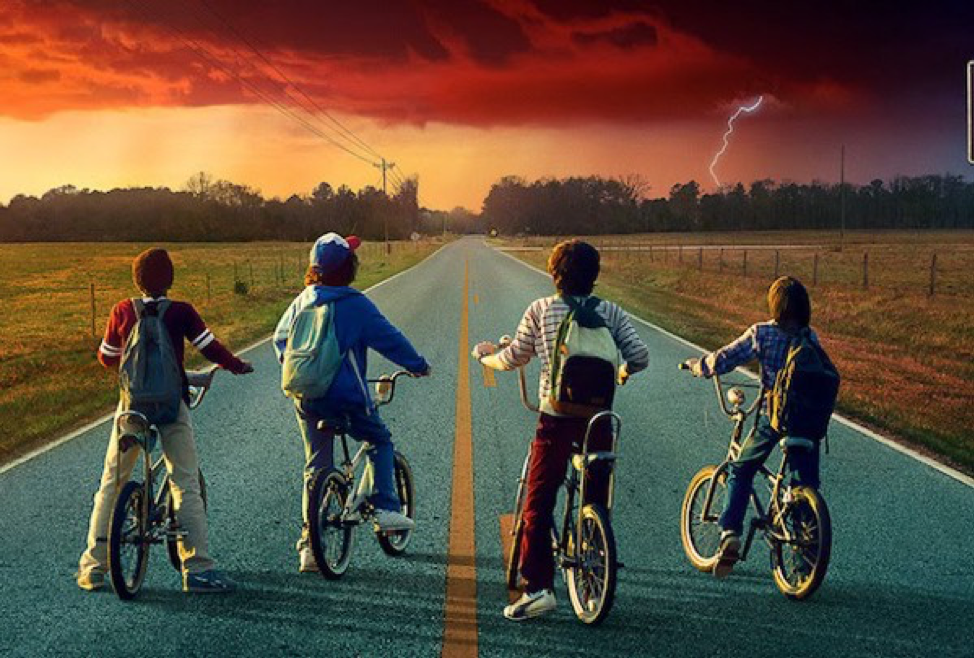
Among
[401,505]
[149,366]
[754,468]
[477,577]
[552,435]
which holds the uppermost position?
[149,366]

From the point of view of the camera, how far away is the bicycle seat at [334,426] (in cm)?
468

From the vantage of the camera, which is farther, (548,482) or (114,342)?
(114,342)

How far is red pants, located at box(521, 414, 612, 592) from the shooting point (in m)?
4.31

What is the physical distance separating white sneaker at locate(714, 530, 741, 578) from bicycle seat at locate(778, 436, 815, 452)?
1.89 ft

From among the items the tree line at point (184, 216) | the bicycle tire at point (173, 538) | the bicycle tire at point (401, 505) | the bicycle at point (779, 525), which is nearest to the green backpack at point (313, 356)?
the bicycle tire at point (173, 538)

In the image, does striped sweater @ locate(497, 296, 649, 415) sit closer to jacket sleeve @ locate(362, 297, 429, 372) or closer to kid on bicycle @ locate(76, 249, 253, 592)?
jacket sleeve @ locate(362, 297, 429, 372)

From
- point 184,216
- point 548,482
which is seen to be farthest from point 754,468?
point 184,216

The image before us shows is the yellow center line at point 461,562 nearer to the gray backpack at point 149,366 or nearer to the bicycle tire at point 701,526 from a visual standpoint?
the bicycle tire at point 701,526

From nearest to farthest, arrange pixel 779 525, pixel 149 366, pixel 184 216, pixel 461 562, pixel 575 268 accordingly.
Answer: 1. pixel 575 268
2. pixel 149 366
3. pixel 779 525
4. pixel 461 562
5. pixel 184 216

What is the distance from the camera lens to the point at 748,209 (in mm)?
158250

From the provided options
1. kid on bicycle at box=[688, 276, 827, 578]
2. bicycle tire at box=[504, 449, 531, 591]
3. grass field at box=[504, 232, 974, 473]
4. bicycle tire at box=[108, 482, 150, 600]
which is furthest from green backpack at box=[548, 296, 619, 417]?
grass field at box=[504, 232, 974, 473]

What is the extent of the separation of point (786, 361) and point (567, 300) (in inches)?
48.9

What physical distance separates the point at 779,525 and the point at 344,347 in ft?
8.12

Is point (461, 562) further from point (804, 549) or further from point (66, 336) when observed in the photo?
point (66, 336)
